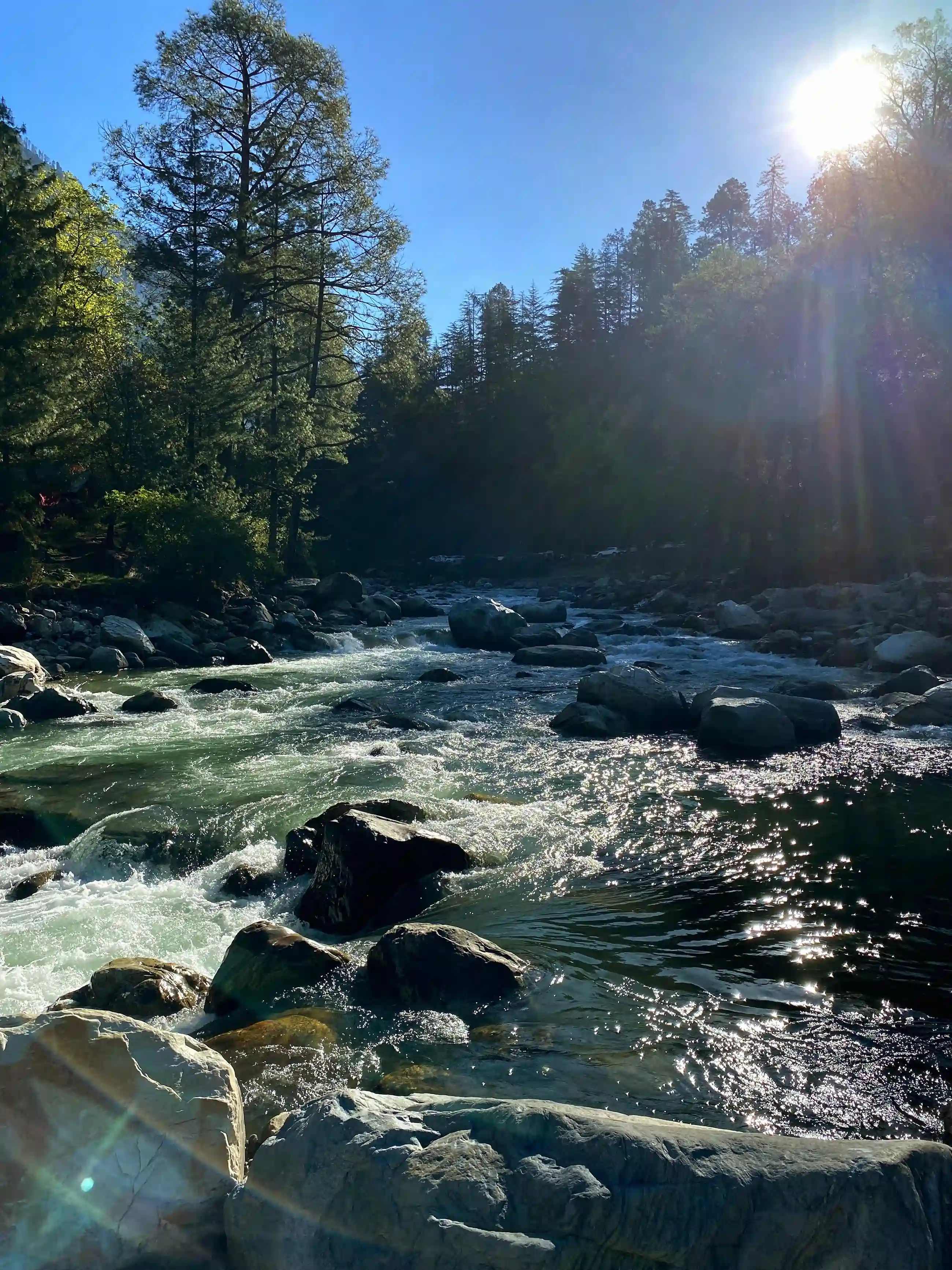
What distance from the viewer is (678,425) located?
4181cm

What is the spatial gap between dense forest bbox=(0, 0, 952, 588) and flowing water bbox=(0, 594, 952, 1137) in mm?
10131

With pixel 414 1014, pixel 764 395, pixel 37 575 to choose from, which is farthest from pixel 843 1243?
pixel 764 395

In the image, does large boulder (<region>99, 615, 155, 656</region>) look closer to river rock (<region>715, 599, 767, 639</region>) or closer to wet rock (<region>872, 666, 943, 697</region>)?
river rock (<region>715, 599, 767, 639</region>)

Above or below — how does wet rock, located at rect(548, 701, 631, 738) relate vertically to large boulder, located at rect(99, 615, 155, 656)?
below

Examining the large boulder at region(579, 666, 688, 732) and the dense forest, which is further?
the dense forest

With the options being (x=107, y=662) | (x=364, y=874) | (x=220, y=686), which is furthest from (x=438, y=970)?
(x=107, y=662)

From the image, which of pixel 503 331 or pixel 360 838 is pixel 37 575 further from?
pixel 503 331

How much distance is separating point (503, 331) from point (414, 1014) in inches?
2308

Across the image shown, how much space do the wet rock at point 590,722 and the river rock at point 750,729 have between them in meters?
1.18

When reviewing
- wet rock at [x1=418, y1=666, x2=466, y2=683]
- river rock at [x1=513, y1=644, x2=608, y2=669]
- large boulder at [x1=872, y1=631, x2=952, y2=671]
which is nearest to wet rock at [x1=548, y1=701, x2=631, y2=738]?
wet rock at [x1=418, y1=666, x2=466, y2=683]

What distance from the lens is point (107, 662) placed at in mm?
15984

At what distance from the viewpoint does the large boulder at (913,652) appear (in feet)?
49.4

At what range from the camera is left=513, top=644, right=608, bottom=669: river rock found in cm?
1706

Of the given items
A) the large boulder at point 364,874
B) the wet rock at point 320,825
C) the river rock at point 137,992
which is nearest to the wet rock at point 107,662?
the wet rock at point 320,825
